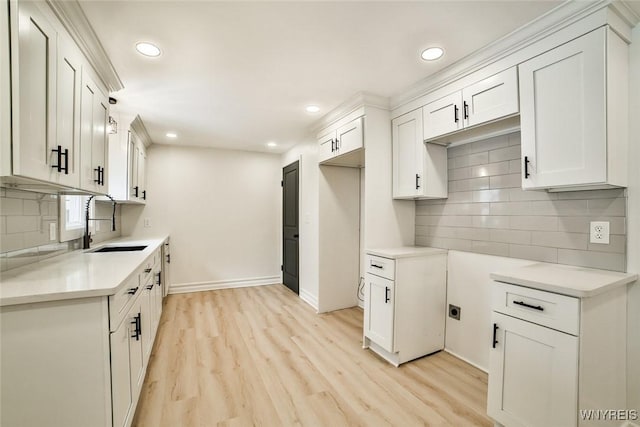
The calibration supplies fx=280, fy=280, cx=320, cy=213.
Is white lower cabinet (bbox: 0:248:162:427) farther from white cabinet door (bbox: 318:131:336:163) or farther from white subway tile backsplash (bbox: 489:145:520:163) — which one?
white subway tile backsplash (bbox: 489:145:520:163)

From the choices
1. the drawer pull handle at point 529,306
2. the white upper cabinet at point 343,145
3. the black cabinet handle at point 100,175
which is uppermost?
the white upper cabinet at point 343,145

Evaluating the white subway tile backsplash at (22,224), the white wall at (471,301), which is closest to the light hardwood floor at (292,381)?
the white wall at (471,301)

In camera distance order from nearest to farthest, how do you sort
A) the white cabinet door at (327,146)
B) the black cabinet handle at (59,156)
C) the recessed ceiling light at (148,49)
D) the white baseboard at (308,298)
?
the black cabinet handle at (59,156), the recessed ceiling light at (148,49), the white cabinet door at (327,146), the white baseboard at (308,298)

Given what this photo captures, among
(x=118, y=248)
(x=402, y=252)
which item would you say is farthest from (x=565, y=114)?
(x=118, y=248)

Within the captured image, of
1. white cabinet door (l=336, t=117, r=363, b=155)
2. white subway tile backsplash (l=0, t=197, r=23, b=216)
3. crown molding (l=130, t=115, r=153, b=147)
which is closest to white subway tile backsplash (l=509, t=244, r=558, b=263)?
white cabinet door (l=336, t=117, r=363, b=155)

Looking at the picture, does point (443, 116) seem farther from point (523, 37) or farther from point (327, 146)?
point (327, 146)

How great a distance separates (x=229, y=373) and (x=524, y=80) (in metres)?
2.93

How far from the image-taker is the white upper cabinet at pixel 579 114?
1443 millimetres

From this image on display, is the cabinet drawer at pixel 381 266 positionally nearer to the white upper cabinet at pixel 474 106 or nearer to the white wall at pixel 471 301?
the white wall at pixel 471 301

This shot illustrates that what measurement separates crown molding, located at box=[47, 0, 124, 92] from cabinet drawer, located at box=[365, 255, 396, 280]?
99.5 inches

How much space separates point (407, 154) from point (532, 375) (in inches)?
72.3

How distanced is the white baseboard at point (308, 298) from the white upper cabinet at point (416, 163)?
184 centimetres

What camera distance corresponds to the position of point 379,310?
2.47 metres

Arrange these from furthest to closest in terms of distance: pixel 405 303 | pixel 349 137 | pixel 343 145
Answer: pixel 343 145
pixel 349 137
pixel 405 303
